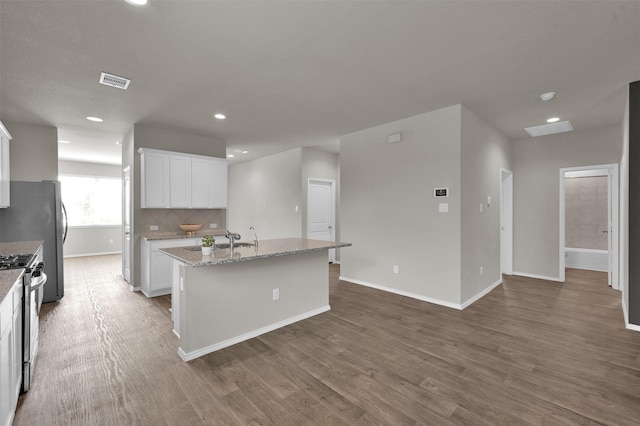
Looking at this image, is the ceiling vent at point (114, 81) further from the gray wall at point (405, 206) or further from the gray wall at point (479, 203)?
the gray wall at point (479, 203)

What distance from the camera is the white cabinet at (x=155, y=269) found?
4453 millimetres

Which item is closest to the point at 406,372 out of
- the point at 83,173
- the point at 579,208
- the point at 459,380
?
the point at 459,380

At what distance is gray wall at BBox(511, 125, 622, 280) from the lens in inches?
200

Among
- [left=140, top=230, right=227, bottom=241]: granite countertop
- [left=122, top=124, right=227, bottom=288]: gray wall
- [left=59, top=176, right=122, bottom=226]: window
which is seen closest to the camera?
[left=140, top=230, right=227, bottom=241]: granite countertop

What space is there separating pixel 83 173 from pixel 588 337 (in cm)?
1127

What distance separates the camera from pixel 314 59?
2.71 meters

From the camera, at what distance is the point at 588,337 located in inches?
121

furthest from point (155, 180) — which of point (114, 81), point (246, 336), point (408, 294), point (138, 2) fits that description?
point (408, 294)

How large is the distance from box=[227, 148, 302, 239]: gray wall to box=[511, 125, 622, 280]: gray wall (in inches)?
175

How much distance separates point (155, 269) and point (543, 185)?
6879mm

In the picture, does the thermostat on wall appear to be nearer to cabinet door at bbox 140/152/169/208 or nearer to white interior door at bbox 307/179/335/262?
white interior door at bbox 307/179/335/262

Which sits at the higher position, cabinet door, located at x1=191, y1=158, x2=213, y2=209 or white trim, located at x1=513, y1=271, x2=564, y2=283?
cabinet door, located at x1=191, y1=158, x2=213, y2=209

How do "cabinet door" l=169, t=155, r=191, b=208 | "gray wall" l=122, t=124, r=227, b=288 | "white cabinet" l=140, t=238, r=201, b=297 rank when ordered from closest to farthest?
"white cabinet" l=140, t=238, r=201, b=297 → "gray wall" l=122, t=124, r=227, b=288 → "cabinet door" l=169, t=155, r=191, b=208

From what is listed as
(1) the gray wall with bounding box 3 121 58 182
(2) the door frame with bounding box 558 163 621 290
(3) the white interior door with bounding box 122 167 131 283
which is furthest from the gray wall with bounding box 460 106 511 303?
(1) the gray wall with bounding box 3 121 58 182
